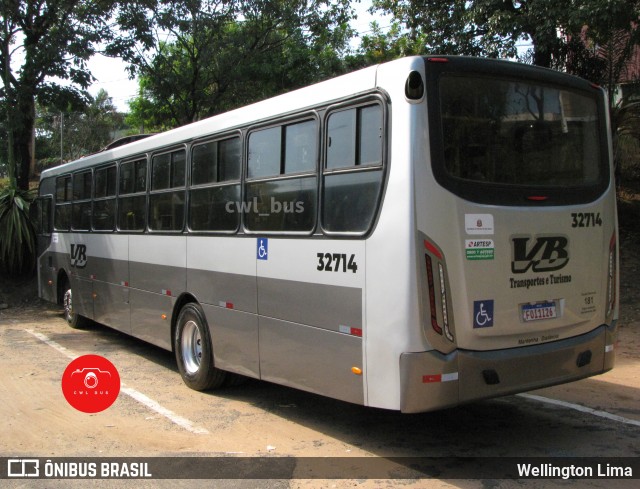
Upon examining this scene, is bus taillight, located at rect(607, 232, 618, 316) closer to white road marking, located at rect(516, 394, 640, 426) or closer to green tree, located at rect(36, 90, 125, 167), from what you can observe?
white road marking, located at rect(516, 394, 640, 426)

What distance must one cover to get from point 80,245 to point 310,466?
7.11m

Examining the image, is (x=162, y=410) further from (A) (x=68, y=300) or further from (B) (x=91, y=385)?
(A) (x=68, y=300)

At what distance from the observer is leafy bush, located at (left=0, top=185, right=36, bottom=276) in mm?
14617

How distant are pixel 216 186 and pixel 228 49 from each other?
9947mm

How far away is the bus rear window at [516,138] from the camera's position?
4590 mm

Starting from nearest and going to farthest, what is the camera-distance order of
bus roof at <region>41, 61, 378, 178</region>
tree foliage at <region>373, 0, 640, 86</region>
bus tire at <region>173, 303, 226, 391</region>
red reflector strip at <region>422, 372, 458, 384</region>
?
red reflector strip at <region>422, 372, 458, 384</region>, bus roof at <region>41, 61, 378, 178</region>, bus tire at <region>173, 303, 226, 391</region>, tree foliage at <region>373, 0, 640, 86</region>

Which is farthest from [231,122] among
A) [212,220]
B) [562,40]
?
[562,40]

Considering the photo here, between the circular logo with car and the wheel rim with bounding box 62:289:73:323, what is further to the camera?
the wheel rim with bounding box 62:289:73:323

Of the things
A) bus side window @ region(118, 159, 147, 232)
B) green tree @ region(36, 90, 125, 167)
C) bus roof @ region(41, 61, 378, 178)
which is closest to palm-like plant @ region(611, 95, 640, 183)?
bus roof @ region(41, 61, 378, 178)

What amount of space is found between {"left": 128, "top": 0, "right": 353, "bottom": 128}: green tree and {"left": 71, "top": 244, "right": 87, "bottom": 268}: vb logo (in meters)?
5.87

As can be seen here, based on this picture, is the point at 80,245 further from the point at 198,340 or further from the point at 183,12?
the point at 183,12

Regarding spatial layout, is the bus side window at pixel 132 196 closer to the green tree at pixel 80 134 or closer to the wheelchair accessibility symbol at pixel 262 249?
the wheelchair accessibility symbol at pixel 262 249

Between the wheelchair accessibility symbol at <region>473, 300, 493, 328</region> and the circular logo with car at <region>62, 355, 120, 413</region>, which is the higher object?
the wheelchair accessibility symbol at <region>473, 300, 493, 328</region>

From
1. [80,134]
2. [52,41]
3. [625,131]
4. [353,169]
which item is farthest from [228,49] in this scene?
[80,134]
